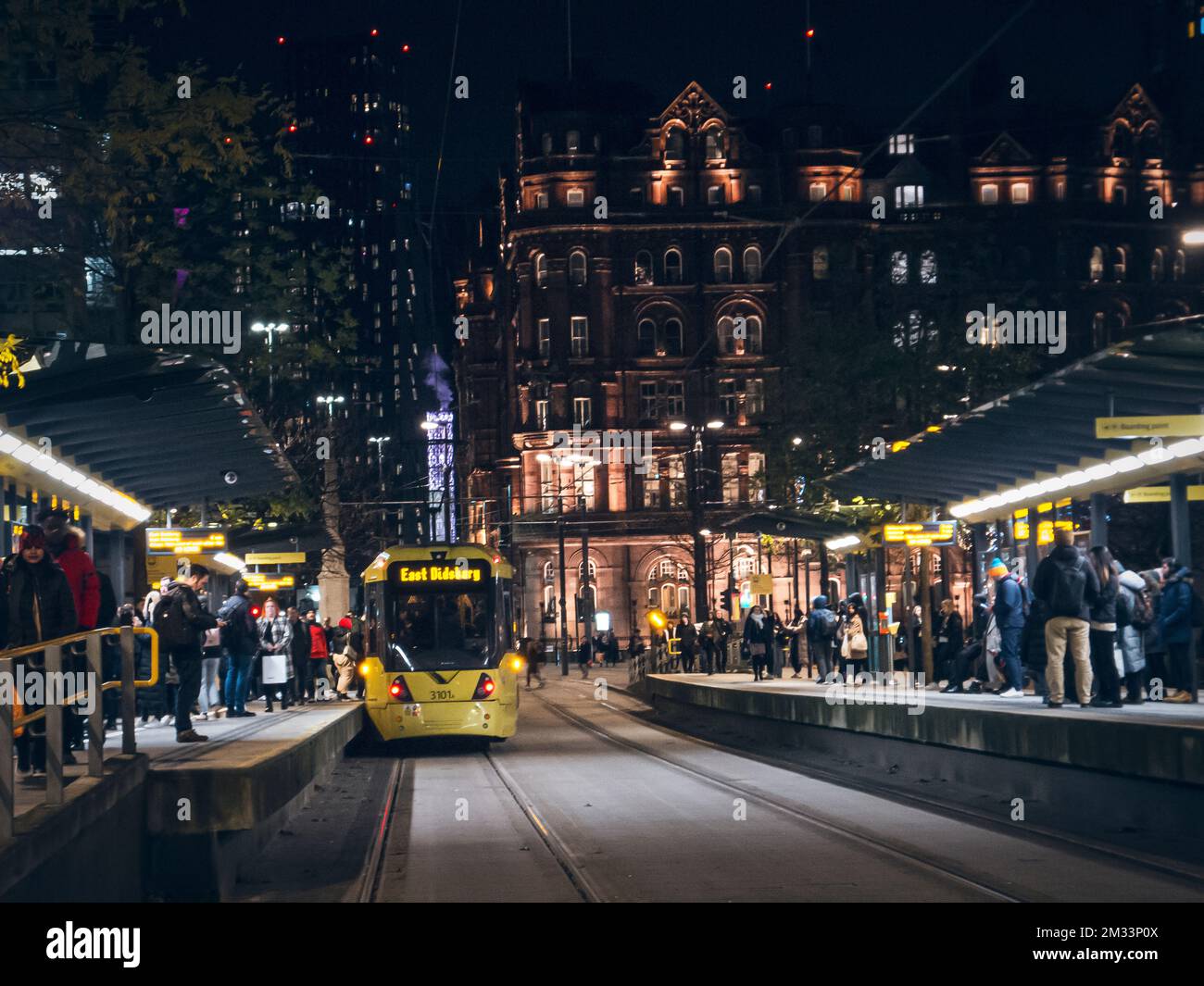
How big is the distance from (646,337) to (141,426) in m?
80.8

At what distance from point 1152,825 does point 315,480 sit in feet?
160

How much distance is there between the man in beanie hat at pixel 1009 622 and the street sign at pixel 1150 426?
4663mm

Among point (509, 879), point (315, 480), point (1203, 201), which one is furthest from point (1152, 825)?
point (1203, 201)

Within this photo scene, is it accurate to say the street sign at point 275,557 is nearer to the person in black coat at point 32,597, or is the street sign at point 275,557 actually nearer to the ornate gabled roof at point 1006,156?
the person in black coat at point 32,597

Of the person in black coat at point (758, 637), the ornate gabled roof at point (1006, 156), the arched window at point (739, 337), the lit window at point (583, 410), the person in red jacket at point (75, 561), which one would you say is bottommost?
the person in black coat at point (758, 637)

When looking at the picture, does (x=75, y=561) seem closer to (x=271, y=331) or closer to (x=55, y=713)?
(x=55, y=713)

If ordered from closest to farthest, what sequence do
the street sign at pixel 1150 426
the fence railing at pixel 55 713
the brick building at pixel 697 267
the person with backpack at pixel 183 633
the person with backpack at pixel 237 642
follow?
the fence railing at pixel 55 713 → the street sign at pixel 1150 426 → the person with backpack at pixel 183 633 → the person with backpack at pixel 237 642 → the brick building at pixel 697 267

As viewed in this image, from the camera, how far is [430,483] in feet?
562

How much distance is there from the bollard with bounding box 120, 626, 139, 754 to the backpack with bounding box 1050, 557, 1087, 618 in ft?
29.8

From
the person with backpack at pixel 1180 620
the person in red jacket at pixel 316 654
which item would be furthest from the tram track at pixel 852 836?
the person in red jacket at pixel 316 654

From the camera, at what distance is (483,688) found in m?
29.9

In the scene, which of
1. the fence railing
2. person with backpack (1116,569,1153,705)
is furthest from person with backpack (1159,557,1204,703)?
the fence railing

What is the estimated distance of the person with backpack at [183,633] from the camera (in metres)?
18.5
